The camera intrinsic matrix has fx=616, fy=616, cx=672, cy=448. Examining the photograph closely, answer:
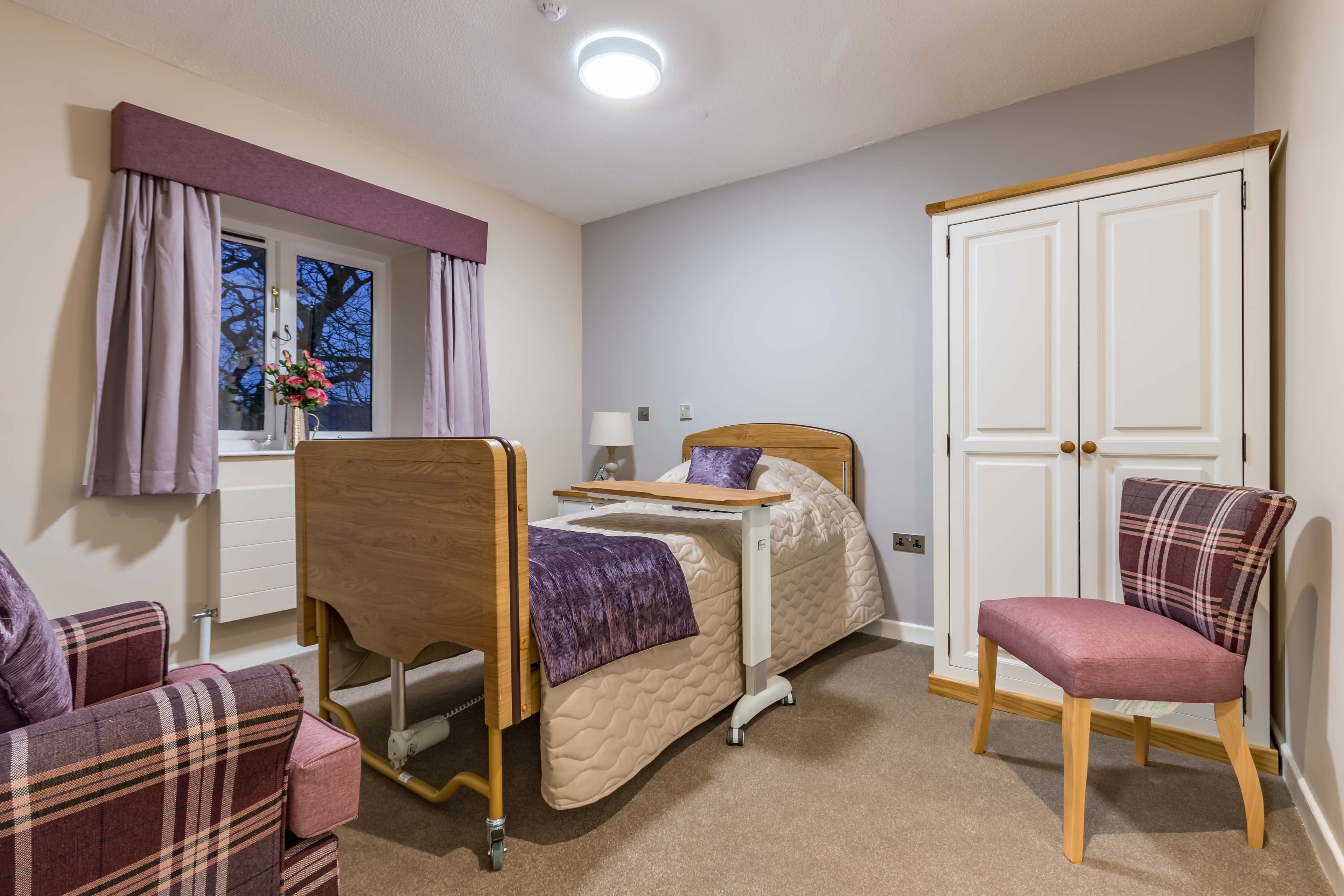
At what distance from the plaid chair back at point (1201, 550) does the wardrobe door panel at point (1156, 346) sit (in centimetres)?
16

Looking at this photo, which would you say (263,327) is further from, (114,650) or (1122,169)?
(1122,169)

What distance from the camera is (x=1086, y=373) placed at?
2.12 m

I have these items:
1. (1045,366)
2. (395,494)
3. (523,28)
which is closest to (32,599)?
(395,494)

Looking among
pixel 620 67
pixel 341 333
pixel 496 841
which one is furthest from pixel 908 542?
pixel 341 333

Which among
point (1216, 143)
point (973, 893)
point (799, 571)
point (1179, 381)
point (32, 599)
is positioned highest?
point (1216, 143)

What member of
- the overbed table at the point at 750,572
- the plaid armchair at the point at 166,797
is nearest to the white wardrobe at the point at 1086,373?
the overbed table at the point at 750,572

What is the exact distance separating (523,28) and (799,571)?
2320 millimetres

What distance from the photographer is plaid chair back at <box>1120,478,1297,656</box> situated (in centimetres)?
148

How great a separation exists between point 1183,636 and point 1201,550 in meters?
0.24

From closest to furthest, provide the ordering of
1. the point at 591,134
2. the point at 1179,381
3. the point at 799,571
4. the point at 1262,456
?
1. the point at 1262,456
2. the point at 1179,381
3. the point at 799,571
4. the point at 591,134

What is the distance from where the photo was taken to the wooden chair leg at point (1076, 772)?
1448 millimetres

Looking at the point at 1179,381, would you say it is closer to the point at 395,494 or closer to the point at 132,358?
the point at 395,494

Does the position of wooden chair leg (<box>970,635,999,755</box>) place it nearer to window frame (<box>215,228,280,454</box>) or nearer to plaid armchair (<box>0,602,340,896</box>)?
plaid armchair (<box>0,602,340,896</box>)

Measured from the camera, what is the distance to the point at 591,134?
3.02m
